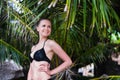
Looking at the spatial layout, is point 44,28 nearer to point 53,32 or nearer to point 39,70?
point 39,70

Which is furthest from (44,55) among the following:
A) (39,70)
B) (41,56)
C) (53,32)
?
(53,32)

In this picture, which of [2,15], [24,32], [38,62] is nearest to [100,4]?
[38,62]

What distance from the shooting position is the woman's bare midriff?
3.19m

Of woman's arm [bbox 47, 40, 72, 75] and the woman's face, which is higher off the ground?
the woman's face

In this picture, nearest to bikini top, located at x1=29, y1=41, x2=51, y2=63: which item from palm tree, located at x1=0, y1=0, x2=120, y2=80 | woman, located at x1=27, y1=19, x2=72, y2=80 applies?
woman, located at x1=27, y1=19, x2=72, y2=80

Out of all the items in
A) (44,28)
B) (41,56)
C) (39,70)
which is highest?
(44,28)

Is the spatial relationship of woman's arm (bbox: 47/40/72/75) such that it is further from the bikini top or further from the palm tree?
the palm tree

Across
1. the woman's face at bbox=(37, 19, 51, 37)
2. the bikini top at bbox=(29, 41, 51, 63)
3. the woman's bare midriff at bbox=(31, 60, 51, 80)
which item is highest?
the woman's face at bbox=(37, 19, 51, 37)

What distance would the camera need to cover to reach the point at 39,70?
3230 millimetres

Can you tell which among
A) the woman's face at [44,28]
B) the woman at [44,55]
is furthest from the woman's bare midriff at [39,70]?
the woman's face at [44,28]

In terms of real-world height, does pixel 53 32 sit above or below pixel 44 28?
below

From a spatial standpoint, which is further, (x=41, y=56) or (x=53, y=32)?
(x=53, y=32)

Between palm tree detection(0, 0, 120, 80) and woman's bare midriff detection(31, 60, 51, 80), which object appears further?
palm tree detection(0, 0, 120, 80)

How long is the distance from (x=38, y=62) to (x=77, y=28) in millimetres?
1778
